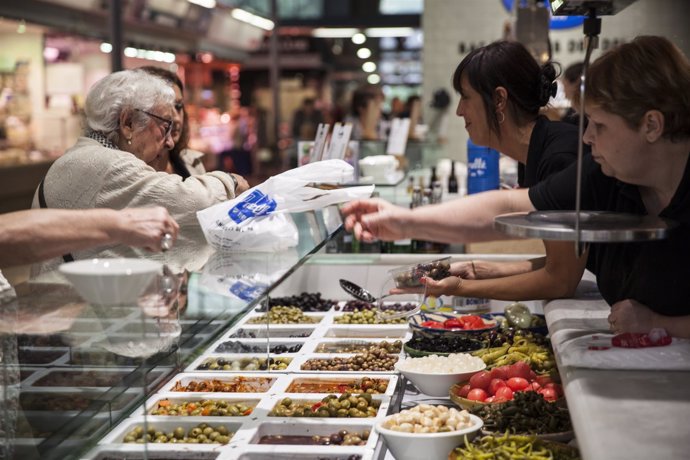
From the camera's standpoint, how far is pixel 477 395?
3033 millimetres

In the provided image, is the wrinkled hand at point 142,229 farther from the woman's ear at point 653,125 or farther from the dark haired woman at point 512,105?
the dark haired woman at point 512,105

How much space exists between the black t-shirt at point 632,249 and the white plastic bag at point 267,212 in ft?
2.07

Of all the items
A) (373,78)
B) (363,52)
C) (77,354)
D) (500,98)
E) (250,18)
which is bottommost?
(77,354)

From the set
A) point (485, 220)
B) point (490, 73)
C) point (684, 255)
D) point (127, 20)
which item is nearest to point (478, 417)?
point (485, 220)

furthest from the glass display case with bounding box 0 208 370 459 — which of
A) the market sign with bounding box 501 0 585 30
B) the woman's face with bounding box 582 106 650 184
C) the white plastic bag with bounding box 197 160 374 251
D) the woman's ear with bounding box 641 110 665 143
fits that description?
the market sign with bounding box 501 0 585 30

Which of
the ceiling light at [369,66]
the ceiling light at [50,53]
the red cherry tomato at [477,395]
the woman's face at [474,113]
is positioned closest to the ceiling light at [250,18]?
the ceiling light at [50,53]

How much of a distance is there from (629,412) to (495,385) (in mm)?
1119

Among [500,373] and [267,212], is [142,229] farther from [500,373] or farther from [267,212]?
[500,373]

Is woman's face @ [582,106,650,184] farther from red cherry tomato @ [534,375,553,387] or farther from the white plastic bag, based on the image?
red cherry tomato @ [534,375,553,387]

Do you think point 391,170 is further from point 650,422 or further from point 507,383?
point 650,422

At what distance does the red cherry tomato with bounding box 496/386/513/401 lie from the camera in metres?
3.00

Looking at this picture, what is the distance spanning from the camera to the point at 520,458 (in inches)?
98.8

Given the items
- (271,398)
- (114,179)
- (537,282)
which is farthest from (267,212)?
(537,282)

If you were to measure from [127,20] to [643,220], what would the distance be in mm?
12342
